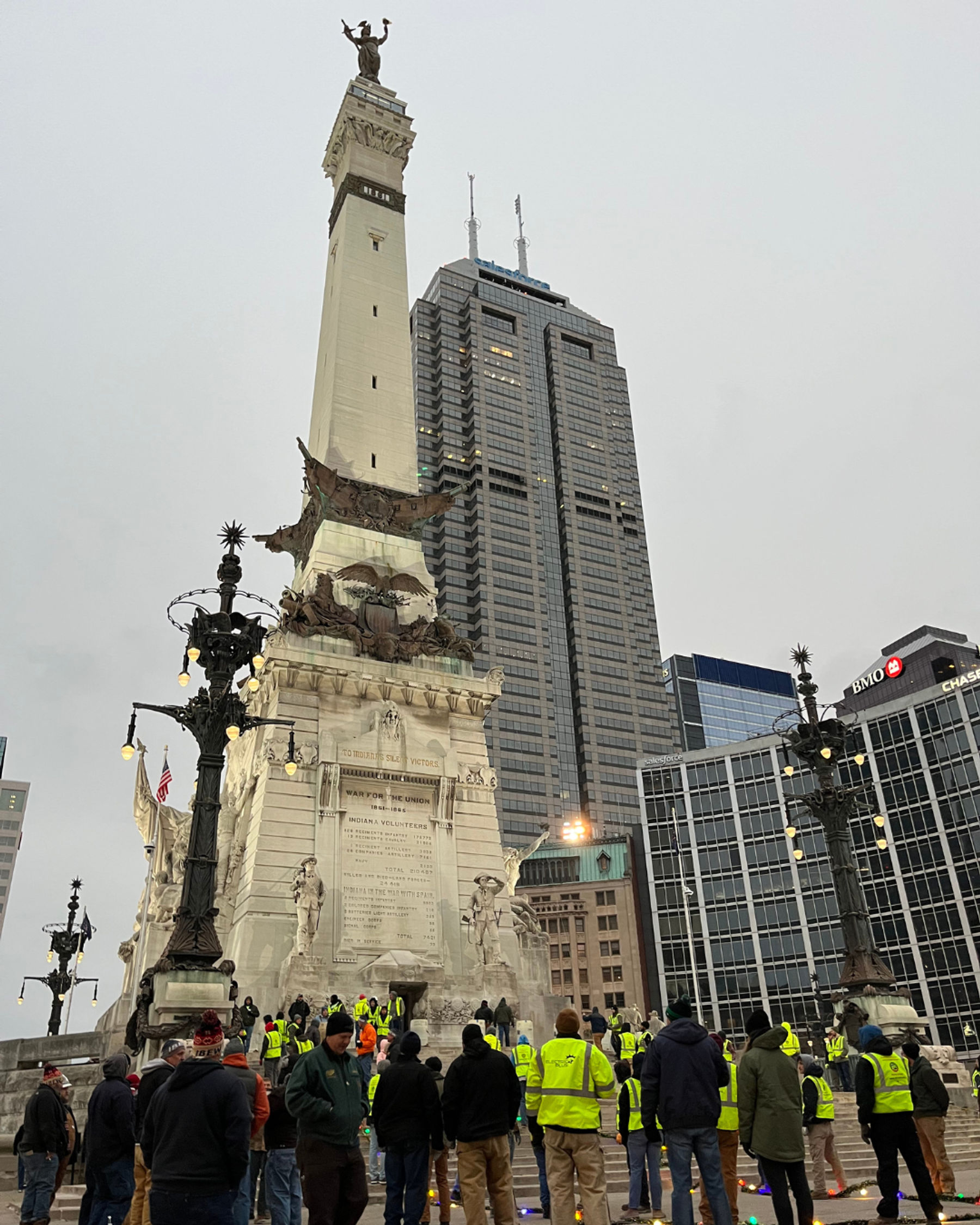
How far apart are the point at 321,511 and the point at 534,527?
290 ft

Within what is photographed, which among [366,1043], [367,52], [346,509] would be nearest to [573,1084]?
[366,1043]

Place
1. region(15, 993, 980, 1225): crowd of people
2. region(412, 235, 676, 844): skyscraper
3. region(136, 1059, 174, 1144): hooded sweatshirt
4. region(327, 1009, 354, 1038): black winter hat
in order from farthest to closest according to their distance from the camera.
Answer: region(412, 235, 676, 844): skyscraper < region(136, 1059, 174, 1144): hooded sweatshirt < region(327, 1009, 354, 1038): black winter hat < region(15, 993, 980, 1225): crowd of people

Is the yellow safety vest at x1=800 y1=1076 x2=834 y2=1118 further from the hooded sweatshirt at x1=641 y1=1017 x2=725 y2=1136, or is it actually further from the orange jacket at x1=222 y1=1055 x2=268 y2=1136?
the orange jacket at x1=222 y1=1055 x2=268 y2=1136

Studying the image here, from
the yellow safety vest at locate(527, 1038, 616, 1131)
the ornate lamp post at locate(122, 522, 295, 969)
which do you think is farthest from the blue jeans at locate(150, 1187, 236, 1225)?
the ornate lamp post at locate(122, 522, 295, 969)

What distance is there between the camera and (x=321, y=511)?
34750 mm

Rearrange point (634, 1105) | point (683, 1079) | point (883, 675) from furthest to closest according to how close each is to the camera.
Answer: point (883, 675) → point (634, 1105) → point (683, 1079)

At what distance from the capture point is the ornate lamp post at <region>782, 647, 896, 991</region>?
22484 millimetres

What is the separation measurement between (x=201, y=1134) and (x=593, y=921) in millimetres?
80726

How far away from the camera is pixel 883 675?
78.8 metres

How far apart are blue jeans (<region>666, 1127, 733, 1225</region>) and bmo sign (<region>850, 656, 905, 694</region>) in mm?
75243

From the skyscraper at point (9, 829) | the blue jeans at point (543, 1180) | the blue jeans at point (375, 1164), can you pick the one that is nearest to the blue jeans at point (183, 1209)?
the blue jeans at point (543, 1180)

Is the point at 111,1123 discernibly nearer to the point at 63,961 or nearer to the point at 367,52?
the point at 63,961

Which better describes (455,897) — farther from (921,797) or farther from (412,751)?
(921,797)

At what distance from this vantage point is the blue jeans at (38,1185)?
31.2 ft
